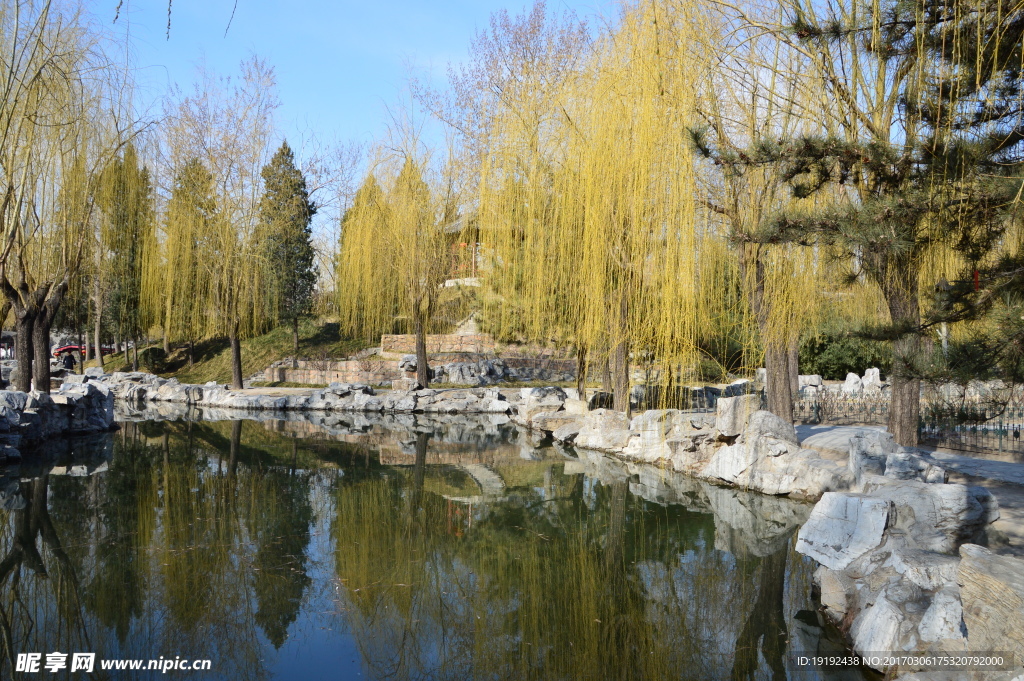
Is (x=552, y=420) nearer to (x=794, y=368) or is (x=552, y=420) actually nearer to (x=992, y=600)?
(x=794, y=368)

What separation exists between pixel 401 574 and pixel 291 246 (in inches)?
874

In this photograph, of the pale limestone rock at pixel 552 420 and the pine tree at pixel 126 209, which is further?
the pale limestone rock at pixel 552 420

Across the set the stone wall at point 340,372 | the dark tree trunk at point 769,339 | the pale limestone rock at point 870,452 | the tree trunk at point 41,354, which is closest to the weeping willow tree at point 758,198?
the dark tree trunk at point 769,339

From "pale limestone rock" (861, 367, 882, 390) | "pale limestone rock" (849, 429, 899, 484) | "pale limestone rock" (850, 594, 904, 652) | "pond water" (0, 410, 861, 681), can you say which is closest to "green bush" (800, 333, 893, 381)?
"pale limestone rock" (861, 367, 882, 390)

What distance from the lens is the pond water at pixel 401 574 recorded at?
3.72 m

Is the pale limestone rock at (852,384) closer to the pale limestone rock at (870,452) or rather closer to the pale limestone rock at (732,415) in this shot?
the pale limestone rock at (732,415)

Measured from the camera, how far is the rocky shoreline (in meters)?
3.14

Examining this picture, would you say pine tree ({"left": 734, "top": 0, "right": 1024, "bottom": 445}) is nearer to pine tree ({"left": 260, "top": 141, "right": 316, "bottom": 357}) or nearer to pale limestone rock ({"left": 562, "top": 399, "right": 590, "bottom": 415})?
pale limestone rock ({"left": 562, "top": 399, "right": 590, "bottom": 415})

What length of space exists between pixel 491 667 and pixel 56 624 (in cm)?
236

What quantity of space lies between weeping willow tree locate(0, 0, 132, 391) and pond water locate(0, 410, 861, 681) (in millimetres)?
4403

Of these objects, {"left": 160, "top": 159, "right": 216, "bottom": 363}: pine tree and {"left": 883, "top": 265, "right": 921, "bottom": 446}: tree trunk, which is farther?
{"left": 160, "top": 159, "right": 216, "bottom": 363}: pine tree

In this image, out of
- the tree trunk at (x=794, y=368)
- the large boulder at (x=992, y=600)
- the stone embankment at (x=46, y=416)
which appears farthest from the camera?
the tree trunk at (x=794, y=368)

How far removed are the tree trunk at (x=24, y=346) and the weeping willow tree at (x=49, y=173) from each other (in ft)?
0.05

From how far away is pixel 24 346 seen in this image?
1226 centimetres
